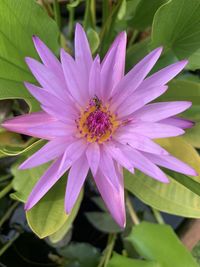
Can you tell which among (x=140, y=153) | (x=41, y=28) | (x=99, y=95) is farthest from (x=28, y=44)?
(x=140, y=153)

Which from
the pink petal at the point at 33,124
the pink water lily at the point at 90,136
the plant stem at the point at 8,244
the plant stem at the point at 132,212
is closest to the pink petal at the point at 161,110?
the pink water lily at the point at 90,136

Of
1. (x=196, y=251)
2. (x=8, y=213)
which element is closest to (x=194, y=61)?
(x=196, y=251)

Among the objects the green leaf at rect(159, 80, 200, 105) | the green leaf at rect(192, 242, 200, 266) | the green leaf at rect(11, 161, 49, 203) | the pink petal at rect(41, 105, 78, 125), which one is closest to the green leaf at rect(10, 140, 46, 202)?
the green leaf at rect(11, 161, 49, 203)

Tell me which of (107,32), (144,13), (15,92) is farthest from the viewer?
(107,32)

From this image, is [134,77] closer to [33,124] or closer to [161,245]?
[33,124]

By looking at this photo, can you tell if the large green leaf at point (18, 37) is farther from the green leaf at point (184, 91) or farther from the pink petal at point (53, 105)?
the green leaf at point (184, 91)

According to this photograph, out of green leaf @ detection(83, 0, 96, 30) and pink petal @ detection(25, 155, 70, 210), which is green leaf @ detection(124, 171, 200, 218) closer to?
pink petal @ detection(25, 155, 70, 210)

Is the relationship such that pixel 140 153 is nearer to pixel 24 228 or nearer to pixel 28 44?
pixel 28 44
